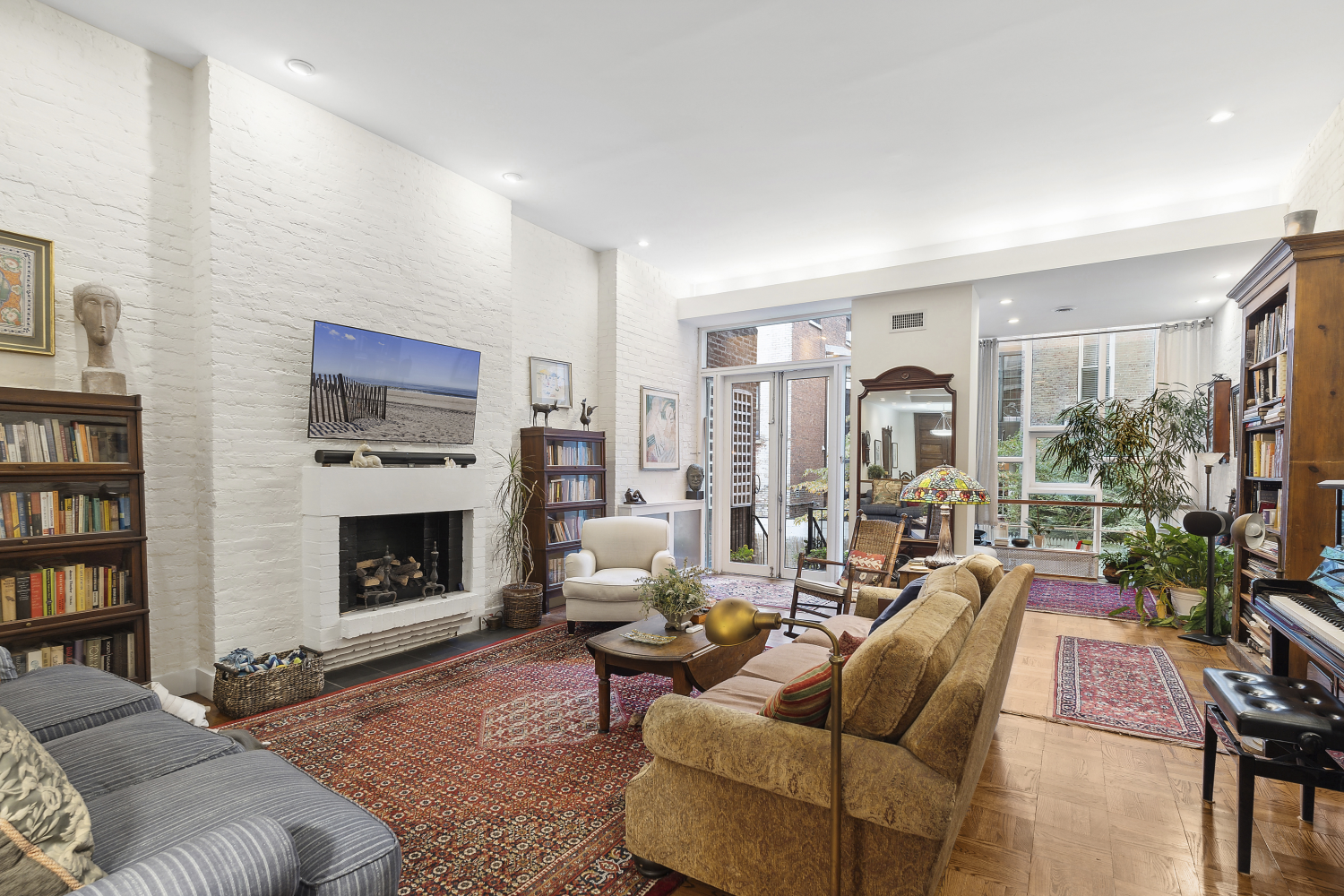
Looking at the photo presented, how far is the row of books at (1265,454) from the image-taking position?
341 cm

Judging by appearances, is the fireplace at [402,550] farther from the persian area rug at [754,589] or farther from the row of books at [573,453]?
the persian area rug at [754,589]

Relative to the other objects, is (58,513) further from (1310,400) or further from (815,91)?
(1310,400)

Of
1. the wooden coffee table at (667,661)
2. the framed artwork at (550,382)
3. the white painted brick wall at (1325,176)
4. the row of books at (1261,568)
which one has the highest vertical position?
the white painted brick wall at (1325,176)

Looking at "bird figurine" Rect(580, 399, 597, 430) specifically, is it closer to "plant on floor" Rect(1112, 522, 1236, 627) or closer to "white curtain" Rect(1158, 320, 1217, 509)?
"plant on floor" Rect(1112, 522, 1236, 627)

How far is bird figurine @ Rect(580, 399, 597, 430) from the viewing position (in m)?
5.90

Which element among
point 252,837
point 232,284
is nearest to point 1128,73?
point 252,837

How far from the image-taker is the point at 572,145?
4.31 meters

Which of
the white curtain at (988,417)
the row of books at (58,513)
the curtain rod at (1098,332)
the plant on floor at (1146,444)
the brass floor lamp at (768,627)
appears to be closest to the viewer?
the brass floor lamp at (768,627)

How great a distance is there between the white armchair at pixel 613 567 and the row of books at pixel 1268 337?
12.2ft

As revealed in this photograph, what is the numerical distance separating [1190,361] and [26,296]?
31.1 feet

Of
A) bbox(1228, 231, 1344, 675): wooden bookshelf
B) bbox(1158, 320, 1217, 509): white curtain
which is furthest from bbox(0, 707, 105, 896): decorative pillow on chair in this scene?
bbox(1158, 320, 1217, 509): white curtain

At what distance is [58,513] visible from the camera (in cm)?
289

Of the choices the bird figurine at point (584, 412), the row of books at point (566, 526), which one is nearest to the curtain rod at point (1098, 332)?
the bird figurine at point (584, 412)

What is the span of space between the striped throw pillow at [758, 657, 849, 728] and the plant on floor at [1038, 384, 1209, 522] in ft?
19.1
